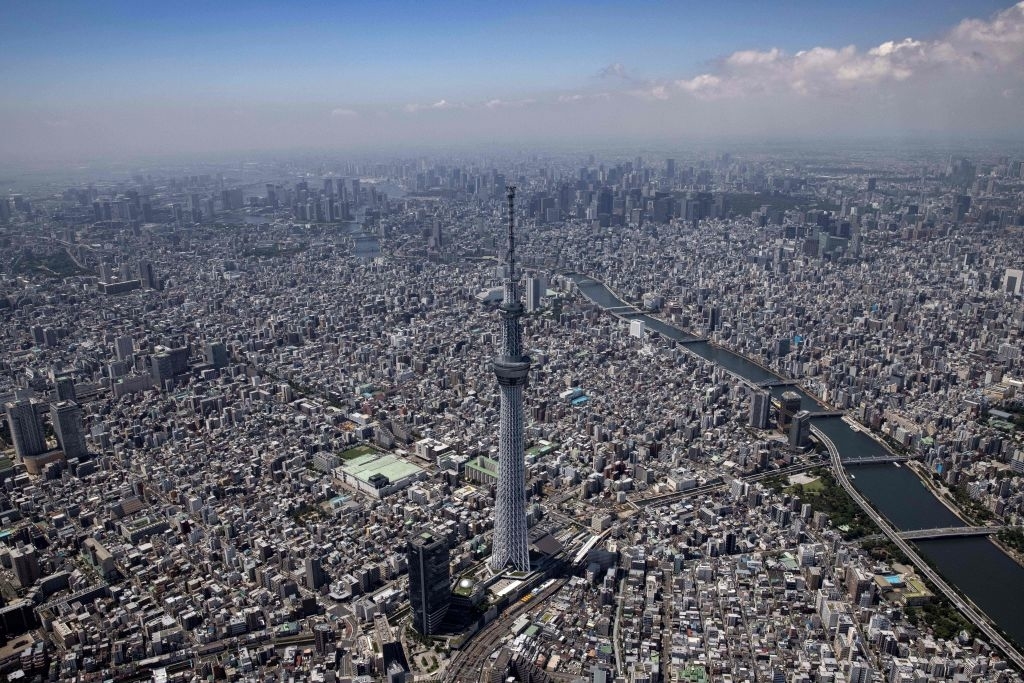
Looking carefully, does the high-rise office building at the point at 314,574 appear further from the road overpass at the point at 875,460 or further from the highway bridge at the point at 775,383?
the highway bridge at the point at 775,383

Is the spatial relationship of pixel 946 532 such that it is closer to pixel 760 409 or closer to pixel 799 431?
pixel 799 431

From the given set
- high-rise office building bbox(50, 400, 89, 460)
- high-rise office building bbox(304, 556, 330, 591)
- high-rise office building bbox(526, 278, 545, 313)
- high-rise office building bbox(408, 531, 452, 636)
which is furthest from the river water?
high-rise office building bbox(50, 400, 89, 460)

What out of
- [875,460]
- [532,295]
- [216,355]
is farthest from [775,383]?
[216,355]

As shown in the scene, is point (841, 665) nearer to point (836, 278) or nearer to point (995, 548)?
point (995, 548)

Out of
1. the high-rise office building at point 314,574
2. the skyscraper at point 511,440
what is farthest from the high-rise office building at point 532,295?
the high-rise office building at point 314,574

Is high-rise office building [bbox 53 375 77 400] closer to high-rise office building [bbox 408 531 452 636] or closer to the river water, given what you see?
high-rise office building [bbox 408 531 452 636]
